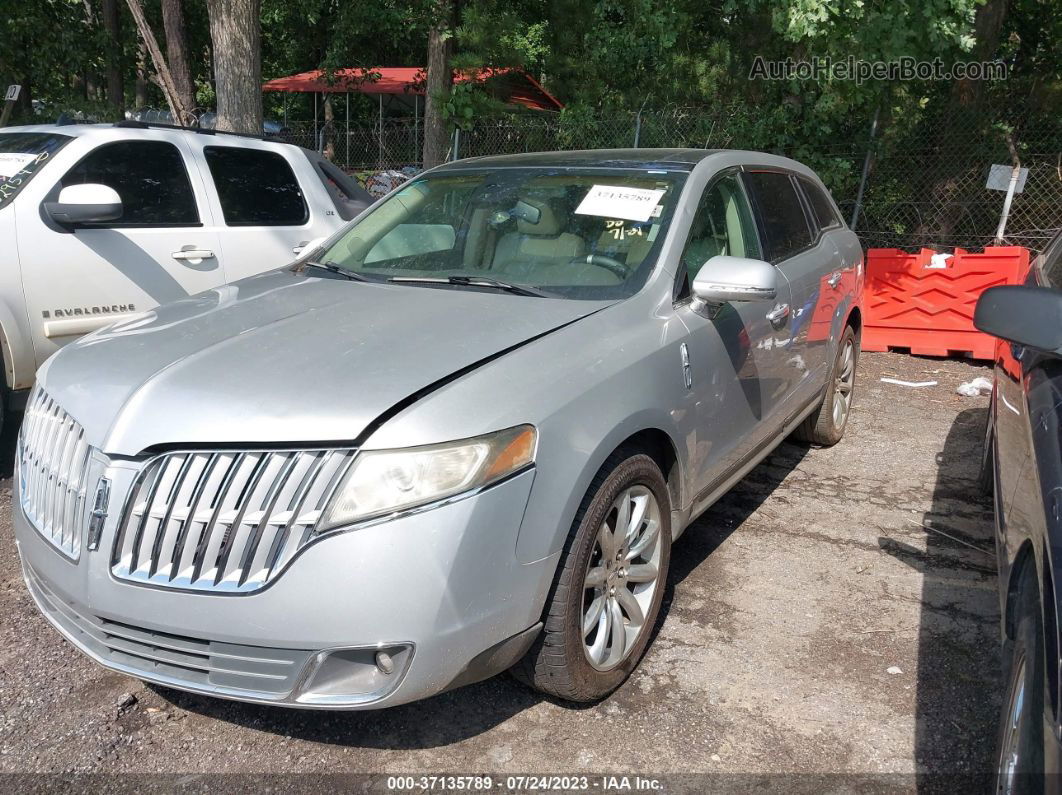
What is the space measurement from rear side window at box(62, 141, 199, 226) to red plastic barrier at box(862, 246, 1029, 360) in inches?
239

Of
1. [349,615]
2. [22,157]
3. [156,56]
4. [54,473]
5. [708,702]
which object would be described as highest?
[156,56]

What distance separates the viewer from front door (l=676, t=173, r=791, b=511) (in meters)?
3.39

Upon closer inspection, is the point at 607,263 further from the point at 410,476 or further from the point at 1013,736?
the point at 1013,736

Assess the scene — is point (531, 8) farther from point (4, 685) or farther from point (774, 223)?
point (4, 685)

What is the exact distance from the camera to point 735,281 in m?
3.24

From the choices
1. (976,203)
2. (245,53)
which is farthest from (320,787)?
(976,203)

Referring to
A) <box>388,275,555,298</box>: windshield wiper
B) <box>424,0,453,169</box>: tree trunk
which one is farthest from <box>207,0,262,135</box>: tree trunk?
<box>388,275,555,298</box>: windshield wiper

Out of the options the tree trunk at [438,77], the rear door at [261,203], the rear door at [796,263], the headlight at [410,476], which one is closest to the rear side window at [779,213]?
the rear door at [796,263]

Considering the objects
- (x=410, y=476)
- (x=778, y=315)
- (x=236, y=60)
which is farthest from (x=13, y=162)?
(x=236, y=60)

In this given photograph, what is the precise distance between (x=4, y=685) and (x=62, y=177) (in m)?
3.17

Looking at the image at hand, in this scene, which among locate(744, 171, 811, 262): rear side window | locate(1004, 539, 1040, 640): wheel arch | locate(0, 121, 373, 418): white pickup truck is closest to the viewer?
locate(1004, 539, 1040, 640): wheel arch

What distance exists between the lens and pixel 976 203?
10.4 meters

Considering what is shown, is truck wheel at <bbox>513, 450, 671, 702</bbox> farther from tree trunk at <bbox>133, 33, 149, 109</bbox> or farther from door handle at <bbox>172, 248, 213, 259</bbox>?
tree trunk at <bbox>133, 33, 149, 109</bbox>

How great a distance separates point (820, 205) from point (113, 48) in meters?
18.9
